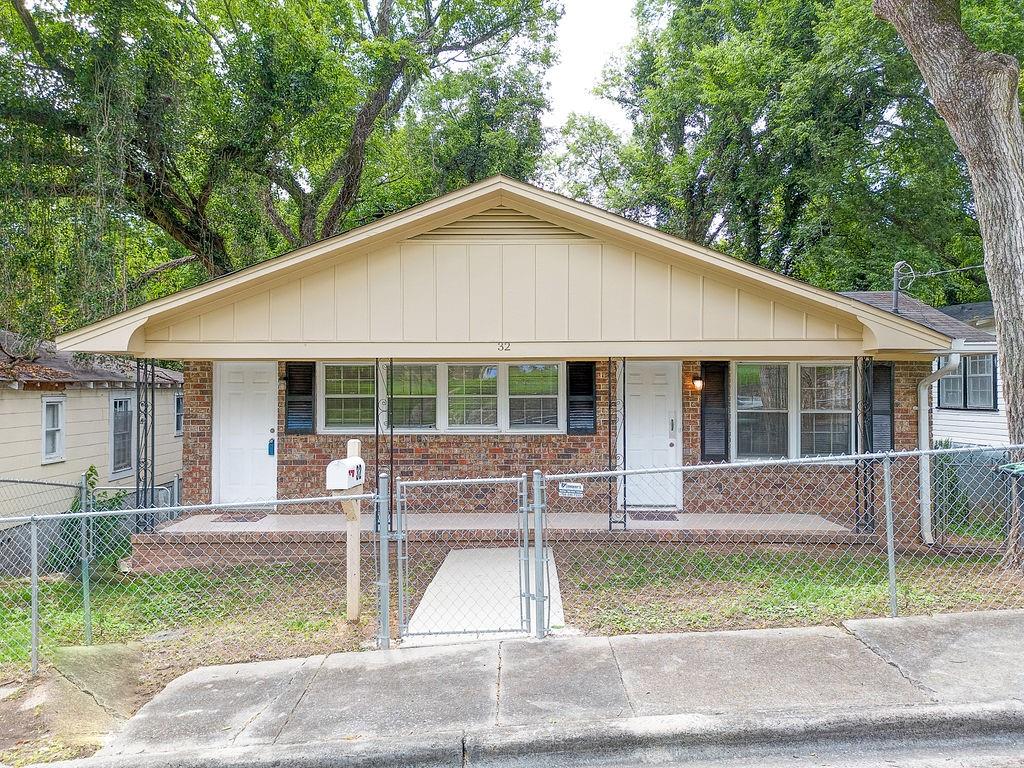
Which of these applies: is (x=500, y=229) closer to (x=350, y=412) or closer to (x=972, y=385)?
(x=350, y=412)

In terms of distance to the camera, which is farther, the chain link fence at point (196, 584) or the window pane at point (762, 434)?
the window pane at point (762, 434)

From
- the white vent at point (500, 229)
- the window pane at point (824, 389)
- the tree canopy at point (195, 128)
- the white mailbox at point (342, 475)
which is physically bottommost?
the white mailbox at point (342, 475)

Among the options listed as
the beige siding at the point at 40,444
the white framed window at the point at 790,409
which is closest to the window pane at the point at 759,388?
the white framed window at the point at 790,409

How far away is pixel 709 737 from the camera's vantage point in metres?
3.10

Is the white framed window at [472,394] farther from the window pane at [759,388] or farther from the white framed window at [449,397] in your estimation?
the window pane at [759,388]

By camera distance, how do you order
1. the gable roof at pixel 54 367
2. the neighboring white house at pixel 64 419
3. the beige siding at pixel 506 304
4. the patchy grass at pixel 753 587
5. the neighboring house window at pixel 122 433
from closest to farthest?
the patchy grass at pixel 753 587 → the beige siding at pixel 506 304 → the neighboring white house at pixel 64 419 → the gable roof at pixel 54 367 → the neighboring house window at pixel 122 433

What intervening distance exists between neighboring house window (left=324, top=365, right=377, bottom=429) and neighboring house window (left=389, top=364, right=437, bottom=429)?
370 mm

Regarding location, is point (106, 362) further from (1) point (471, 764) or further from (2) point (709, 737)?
(2) point (709, 737)

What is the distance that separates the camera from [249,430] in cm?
860

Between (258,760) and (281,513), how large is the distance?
591 centimetres

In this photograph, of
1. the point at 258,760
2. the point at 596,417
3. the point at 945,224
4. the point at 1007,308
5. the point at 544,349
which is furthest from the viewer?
the point at 945,224

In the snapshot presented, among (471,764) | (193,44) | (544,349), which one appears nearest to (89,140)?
(193,44)

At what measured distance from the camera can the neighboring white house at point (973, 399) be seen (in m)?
12.1

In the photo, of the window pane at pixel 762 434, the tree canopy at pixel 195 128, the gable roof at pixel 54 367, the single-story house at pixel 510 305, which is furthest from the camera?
the gable roof at pixel 54 367
